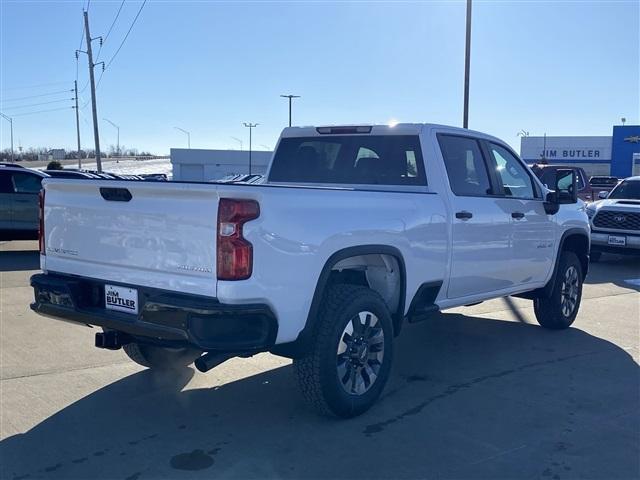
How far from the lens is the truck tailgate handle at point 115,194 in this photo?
13.5 feet

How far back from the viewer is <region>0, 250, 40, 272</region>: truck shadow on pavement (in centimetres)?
1155

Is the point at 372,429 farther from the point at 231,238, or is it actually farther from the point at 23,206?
the point at 23,206

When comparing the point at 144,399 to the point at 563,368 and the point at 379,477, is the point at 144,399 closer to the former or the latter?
the point at 379,477

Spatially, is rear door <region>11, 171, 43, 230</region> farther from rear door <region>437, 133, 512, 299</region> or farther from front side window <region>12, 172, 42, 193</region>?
rear door <region>437, 133, 512, 299</region>

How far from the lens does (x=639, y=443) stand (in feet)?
14.0

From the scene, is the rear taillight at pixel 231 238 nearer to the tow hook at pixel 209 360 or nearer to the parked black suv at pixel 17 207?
the tow hook at pixel 209 360

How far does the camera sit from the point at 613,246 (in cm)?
1295

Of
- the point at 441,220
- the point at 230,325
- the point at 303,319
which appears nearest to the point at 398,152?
the point at 441,220

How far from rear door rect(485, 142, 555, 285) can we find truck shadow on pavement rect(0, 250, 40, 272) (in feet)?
27.5

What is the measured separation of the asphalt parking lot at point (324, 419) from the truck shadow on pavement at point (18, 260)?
483cm

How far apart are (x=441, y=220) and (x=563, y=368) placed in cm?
193

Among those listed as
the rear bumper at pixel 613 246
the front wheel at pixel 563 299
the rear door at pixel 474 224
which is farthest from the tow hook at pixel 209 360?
the rear bumper at pixel 613 246

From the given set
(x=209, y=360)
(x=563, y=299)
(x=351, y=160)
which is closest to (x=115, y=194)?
(x=209, y=360)

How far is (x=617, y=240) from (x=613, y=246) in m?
0.16
